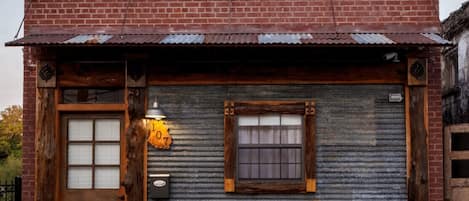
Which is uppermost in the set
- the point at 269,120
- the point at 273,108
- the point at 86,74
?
the point at 86,74

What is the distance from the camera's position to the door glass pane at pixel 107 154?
996cm

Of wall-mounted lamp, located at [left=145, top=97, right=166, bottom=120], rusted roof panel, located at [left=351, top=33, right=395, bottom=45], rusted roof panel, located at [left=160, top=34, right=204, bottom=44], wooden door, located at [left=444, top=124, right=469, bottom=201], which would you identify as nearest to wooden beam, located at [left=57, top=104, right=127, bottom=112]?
wall-mounted lamp, located at [left=145, top=97, right=166, bottom=120]

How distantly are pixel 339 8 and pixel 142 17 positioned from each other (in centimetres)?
323

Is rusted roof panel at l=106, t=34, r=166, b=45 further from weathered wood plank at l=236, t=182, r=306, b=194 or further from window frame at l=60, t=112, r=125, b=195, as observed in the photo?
weathered wood plank at l=236, t=182, r=306, b=194

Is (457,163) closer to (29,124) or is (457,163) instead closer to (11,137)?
(29,124)

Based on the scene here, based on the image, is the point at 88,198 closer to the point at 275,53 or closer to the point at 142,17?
the point at 142,17

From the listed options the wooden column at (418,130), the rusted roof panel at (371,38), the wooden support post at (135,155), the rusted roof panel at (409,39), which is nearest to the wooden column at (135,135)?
the wooden support post at (135,155)

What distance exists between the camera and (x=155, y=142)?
9.70 metres

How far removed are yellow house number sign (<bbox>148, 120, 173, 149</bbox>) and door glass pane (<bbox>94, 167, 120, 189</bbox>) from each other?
31.9 inches

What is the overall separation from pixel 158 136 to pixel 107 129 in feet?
2.98

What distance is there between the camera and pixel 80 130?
10.0 metres

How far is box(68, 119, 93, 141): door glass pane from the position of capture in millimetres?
10000

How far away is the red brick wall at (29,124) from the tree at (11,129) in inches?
731

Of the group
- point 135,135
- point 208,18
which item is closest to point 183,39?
point 208,18
